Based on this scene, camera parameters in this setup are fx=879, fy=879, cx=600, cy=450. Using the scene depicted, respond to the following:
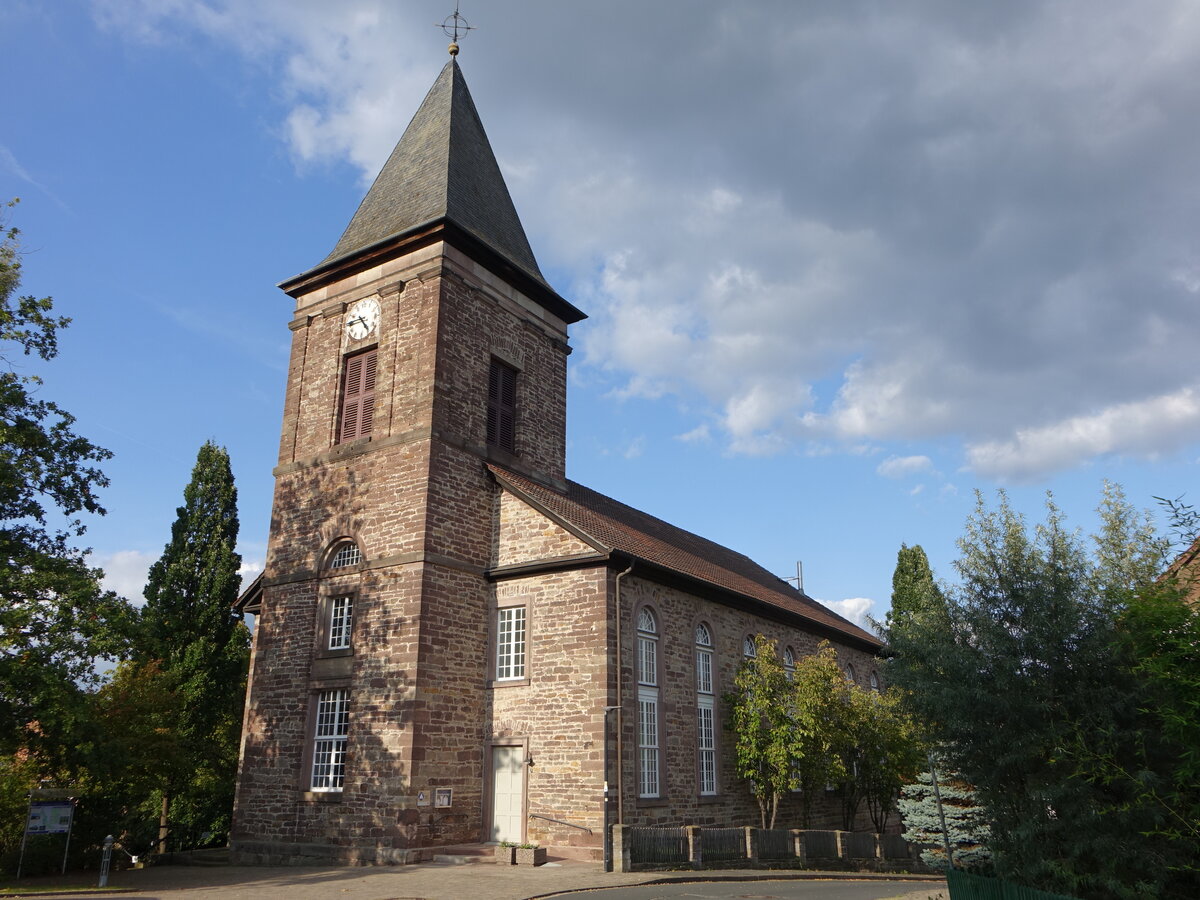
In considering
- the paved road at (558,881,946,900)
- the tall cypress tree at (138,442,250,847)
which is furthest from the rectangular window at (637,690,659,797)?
the tall cypress tree at (138,442,250,847)

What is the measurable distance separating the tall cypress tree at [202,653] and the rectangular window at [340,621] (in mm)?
5995

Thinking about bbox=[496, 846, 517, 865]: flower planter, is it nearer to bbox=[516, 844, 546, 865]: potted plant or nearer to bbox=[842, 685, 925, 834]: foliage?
bbox=[516, 844, 546, 865]: potted plant

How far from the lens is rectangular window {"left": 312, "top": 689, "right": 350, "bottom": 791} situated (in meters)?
19.0

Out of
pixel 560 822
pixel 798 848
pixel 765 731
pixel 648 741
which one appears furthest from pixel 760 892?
pixel 765 731

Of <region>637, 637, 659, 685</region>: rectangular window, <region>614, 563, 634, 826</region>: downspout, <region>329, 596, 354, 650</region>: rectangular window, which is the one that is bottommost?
<region>614, 563, 634, 826</region>: downspout

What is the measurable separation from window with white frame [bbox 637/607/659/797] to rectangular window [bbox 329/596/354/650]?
6.63m

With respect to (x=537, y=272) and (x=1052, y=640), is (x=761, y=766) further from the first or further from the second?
(x=537, y=272)

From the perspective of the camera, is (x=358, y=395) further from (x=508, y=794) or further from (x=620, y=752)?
(x=620, y=752)

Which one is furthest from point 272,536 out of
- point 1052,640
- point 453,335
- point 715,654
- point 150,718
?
point 1052,640

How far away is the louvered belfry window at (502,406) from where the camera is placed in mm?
22406

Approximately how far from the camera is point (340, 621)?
20328 millimetres

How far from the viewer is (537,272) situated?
25562mm

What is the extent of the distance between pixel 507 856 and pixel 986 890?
354 inches

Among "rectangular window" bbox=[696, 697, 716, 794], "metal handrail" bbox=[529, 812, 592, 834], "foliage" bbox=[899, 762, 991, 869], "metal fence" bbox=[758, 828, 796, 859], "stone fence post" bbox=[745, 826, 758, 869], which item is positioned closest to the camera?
"foliage" bbox=[899, 762, 991, 869]
